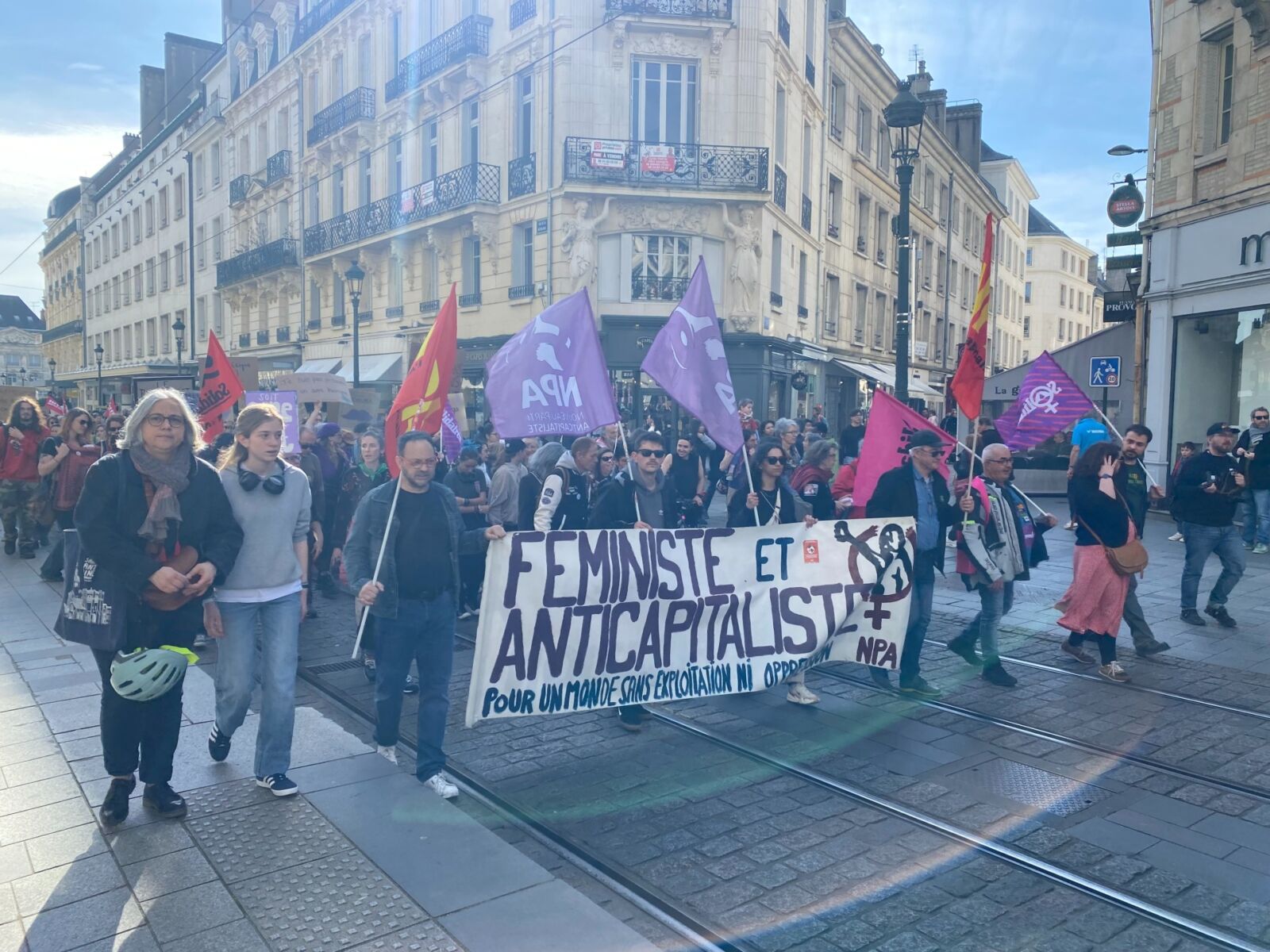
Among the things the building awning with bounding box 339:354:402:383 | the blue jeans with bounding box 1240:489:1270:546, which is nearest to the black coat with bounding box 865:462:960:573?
the blue jeans with bounding box 1240:489:1270:546

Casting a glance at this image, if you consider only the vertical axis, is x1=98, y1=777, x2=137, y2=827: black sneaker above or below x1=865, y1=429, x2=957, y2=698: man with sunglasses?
below

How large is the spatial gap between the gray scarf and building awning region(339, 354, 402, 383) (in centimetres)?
2447

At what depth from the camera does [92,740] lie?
17.6 ft

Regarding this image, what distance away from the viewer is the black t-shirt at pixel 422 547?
15.6ft

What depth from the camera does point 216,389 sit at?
955 centimetres

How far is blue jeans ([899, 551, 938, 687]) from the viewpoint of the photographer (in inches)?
258

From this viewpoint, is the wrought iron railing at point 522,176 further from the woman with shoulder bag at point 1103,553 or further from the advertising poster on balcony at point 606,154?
the woman with shoulder bag at point 1103,553

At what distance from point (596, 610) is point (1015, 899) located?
2358 millimetres

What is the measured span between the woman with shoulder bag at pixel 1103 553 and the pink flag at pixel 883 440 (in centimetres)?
101

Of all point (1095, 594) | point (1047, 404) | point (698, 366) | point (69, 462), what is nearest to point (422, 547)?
point (698, 366)

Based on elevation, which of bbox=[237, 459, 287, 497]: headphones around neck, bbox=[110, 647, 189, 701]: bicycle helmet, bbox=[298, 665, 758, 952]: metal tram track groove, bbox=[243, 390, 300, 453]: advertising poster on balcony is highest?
bbox=[243, 390, 300, 453]: advertising poster on balcony

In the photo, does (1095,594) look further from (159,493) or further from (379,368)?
(379,368)

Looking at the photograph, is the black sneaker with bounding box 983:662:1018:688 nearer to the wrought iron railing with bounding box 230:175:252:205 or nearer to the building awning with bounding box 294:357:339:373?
the building awning with bounding box 294:357:339:373

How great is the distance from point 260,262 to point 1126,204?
29319 millimetres
